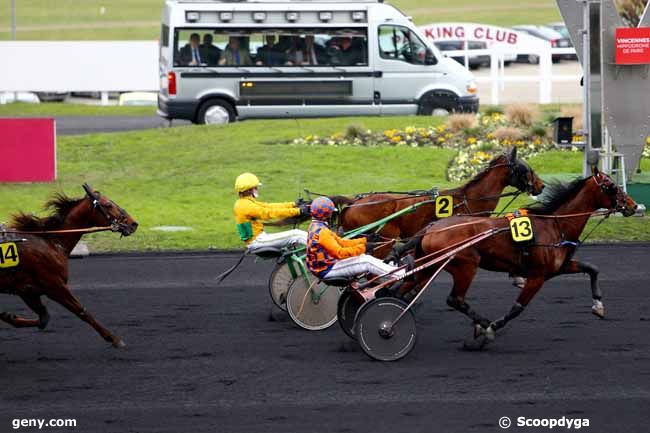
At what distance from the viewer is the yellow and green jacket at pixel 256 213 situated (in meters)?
10.9

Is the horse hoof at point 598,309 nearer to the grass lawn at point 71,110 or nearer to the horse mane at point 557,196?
the horse mane at point 557,196

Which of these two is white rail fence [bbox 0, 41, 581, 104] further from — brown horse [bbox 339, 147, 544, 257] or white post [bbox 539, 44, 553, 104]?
brown horse [bbox 339, 147, 544, 257]

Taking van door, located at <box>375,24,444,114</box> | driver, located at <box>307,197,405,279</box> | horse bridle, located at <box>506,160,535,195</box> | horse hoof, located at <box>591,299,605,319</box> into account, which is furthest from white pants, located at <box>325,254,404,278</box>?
van door, located at <box>375,24,444,114</box>

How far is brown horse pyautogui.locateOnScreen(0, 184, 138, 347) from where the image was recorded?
32.2 ft

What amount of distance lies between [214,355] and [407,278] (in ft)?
5.74

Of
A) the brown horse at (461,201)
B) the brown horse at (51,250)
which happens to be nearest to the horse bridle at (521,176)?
the brown horse at (461,201)

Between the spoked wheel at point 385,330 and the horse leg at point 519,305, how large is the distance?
700mm

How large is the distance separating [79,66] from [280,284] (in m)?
25.4

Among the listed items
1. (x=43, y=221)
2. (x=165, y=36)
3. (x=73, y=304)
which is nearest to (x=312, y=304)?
(x=73, y=304)

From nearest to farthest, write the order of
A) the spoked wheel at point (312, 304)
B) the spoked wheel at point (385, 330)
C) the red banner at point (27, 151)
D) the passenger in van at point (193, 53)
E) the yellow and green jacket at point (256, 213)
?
the spoked wheel at point (385, 330) → the spoked wheel at point (312, 304) → the yellow and green jacket at point (256, 213) → the red banner at point (27, 151) → the passenger in van at point (193, 53)

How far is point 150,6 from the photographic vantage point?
224 feet

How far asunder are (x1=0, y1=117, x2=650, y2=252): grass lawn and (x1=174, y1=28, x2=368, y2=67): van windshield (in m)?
1.50

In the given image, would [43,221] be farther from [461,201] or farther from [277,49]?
[277,49]

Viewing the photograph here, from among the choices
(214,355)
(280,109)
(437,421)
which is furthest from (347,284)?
(280,109)
